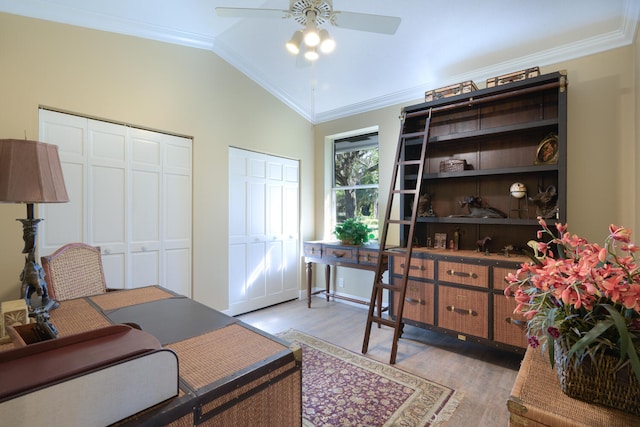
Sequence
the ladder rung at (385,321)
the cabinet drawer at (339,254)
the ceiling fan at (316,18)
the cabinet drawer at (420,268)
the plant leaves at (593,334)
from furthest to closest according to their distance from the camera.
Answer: the cabinet drawer at (339,254)
the cabinet drawer at (420,268)
the ladder rung at (385,321)
the ceiling fan at (316,18)
the plant leaves at (593,334)

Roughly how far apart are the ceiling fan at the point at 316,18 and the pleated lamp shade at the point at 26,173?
1.31m

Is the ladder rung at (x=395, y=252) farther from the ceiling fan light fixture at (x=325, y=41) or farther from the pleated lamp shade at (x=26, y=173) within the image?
the pleated lamp shade at (x=26, y=173)

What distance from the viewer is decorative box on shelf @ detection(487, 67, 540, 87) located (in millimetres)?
2593

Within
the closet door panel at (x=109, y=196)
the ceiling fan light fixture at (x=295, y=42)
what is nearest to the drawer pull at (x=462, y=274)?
the ceiling fan light fixture at (x=295, y=42)

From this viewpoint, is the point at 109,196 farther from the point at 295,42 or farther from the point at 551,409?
the point at 551,409

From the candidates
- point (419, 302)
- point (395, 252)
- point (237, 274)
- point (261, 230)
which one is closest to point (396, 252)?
point (395, 252)

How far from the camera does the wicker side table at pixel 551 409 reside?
79 centimetres

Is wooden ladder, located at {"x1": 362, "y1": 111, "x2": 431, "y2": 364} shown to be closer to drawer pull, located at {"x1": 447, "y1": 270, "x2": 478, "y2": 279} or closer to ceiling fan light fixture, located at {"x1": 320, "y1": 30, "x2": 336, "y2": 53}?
drawer pull, located at {"x1": 447, "y1": 270, "x2": 478, "y2": 279}

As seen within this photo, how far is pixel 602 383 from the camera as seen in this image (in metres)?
0.83

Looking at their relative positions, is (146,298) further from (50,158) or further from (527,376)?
(527,376)

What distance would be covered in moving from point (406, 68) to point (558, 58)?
4.36ft

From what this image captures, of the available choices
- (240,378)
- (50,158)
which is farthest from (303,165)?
(240,378)

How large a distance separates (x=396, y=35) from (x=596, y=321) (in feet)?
9.14

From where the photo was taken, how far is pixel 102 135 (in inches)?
106
